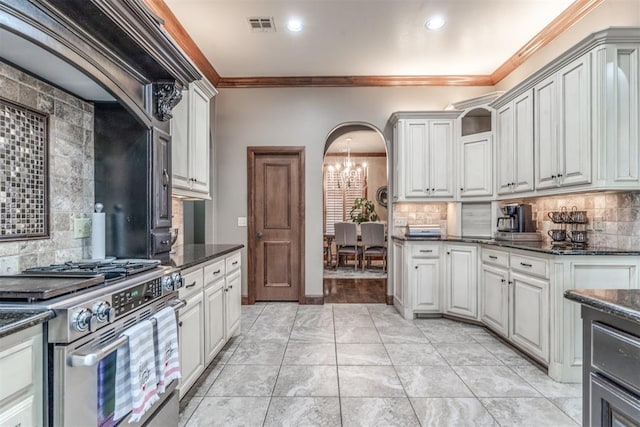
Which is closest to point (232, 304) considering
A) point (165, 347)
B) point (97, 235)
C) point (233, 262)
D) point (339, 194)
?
point (233, 262)

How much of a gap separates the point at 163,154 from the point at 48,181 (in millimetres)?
656

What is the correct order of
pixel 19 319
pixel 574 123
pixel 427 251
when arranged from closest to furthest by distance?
pixel 19 319 → pixel 574 123 → pixel 427 251

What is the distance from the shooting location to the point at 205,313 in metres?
2.42

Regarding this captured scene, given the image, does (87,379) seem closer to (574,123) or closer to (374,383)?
(374,383)

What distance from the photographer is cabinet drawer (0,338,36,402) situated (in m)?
0.94

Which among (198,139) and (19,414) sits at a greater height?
(198,139)

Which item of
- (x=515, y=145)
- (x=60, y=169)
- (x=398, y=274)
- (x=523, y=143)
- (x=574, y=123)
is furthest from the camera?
(x=398, y=274)

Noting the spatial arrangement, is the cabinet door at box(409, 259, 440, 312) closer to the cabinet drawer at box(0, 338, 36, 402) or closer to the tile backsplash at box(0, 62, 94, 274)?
the tile backsplash at box(0, 62, 94, 274)

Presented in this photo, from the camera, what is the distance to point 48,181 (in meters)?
1.74

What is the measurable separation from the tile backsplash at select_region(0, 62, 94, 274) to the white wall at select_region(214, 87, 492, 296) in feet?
8.51

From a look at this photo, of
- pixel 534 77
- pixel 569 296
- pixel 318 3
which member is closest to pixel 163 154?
pixel 318 3

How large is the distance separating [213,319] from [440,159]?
3.17 meters

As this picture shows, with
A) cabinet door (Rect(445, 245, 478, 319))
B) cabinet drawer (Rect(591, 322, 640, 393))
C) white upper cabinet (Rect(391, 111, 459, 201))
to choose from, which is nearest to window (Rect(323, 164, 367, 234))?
white upper cabinet (Rect(391, 111, 459, 201))

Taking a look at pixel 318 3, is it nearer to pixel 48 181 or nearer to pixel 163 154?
pixel 163 154
